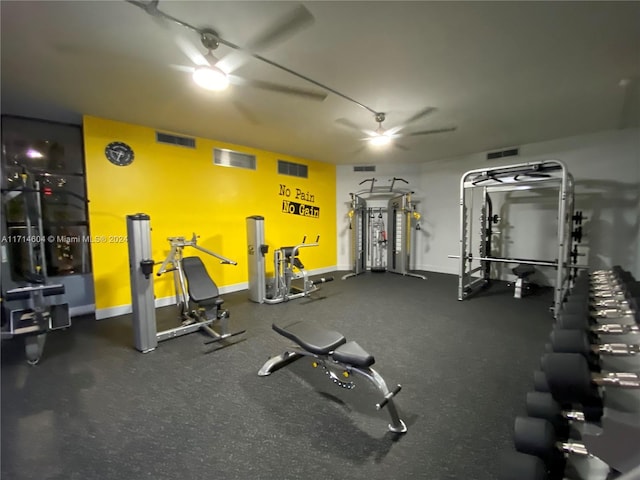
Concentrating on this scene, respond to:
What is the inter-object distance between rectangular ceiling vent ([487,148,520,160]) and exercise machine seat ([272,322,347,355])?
16.0ft

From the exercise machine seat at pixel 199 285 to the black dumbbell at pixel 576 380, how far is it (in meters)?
2.70

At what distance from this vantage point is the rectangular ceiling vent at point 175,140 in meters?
3.81

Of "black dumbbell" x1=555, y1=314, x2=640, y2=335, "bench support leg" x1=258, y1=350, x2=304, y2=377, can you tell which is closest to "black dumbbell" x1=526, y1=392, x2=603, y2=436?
"black dumbbell" x1=555, y1=314, x2=640, y2=335

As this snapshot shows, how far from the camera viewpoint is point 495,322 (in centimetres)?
322

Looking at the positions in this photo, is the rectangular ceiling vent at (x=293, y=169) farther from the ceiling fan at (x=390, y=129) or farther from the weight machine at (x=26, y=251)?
the weight machine at (x=26, y=251)

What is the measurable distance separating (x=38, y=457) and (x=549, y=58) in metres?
4.19

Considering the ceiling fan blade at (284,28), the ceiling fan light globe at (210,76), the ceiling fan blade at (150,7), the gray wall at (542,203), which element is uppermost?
the ceiling fan blade at (284,28)

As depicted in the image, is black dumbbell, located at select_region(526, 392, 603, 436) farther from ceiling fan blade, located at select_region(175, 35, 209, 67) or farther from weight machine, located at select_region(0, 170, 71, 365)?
weight machine, located at select_region(0, 170, 71, 365)

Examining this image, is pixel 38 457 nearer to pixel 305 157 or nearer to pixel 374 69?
pixel 374 69

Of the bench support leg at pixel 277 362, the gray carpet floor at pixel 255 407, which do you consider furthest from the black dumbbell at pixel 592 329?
the bench support leg at pixel 277 362

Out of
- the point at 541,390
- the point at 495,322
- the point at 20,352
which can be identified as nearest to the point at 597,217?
the point at 495,322

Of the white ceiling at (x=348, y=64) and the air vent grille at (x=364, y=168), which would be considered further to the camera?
the air vent grille at (x=364, y=168)

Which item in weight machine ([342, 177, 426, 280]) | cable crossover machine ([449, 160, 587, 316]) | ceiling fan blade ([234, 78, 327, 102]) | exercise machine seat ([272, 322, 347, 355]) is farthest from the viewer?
weight machine ([342, 177, 426, 280])

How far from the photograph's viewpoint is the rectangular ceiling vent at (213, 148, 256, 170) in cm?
438
